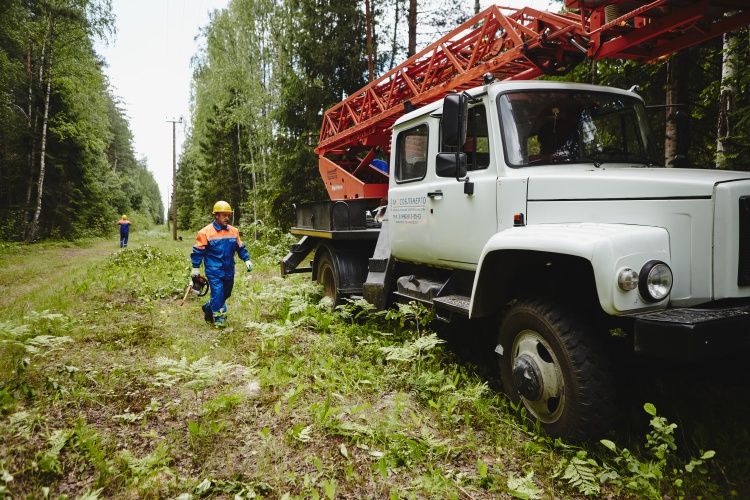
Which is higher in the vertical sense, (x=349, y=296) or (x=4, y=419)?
(x=349, y=296)

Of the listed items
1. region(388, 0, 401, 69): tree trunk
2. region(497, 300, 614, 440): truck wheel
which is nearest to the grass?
region(497, 300, 614, 440): truck wheel

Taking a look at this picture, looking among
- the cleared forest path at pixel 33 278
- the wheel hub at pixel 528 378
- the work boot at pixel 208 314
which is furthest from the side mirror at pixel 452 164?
the cleared forest path at pixel 33 278

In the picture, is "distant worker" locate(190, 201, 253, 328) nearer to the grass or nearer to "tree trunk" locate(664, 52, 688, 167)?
the grass

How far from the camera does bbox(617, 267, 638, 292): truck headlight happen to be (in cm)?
251

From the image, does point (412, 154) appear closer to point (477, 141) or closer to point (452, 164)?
point (477, 141)

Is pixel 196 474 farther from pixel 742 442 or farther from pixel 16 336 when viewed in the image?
pixel 742 442

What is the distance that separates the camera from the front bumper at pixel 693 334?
2234 mm

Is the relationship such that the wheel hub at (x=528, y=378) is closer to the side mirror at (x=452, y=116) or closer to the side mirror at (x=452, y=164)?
the side mirror at (x=452, y=164)

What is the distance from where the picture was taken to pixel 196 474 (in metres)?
2.78

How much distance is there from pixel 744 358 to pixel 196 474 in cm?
353

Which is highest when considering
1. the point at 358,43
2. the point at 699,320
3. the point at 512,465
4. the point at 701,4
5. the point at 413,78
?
the point at 358,43

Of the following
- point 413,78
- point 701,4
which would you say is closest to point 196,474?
point 701,4

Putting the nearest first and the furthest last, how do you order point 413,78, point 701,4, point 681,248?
1. point 681,248
2. point 701,4
3. point 413,78

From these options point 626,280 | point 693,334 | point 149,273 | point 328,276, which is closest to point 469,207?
point 626,280
